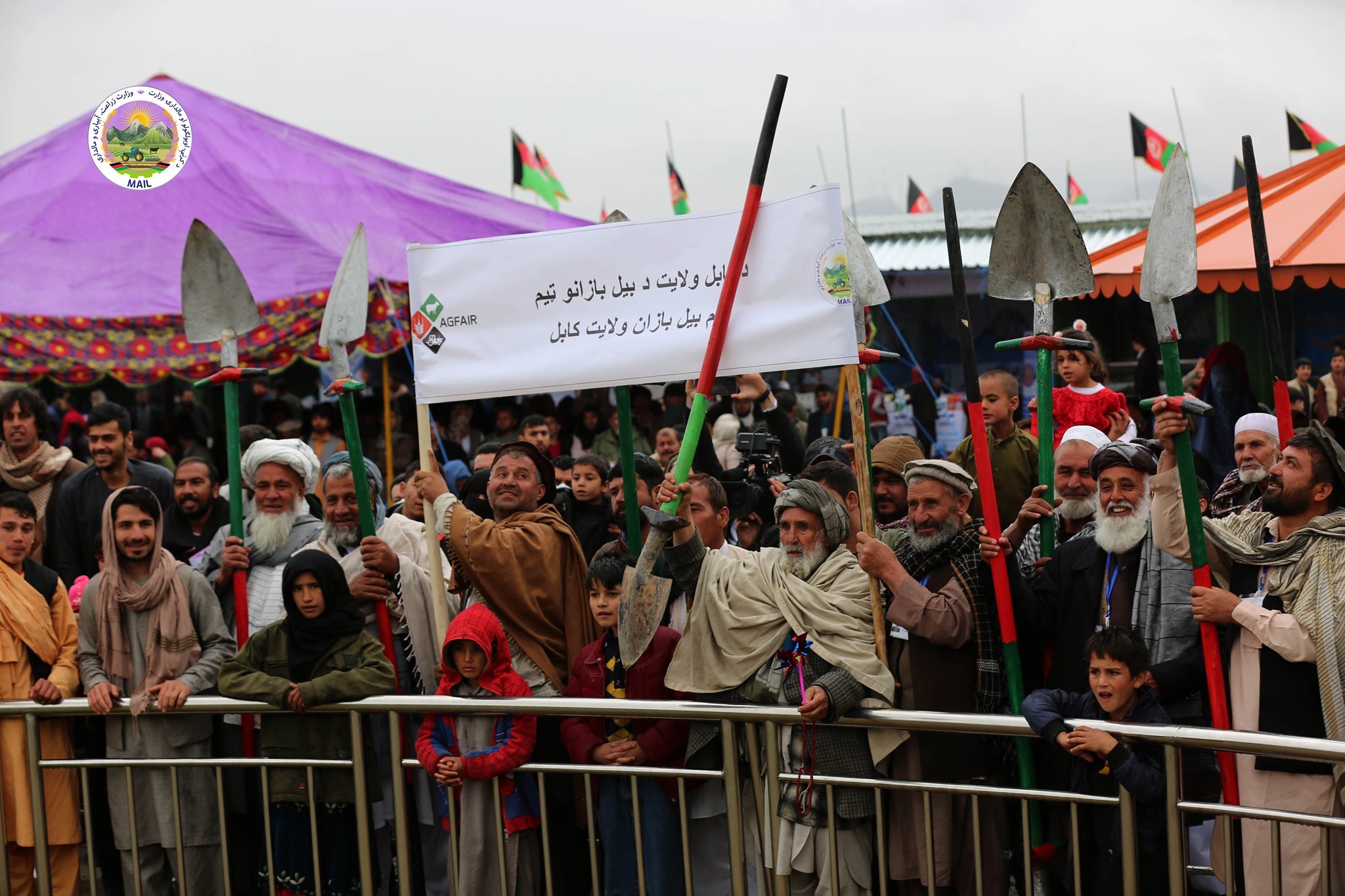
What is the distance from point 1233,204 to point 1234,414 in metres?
2.66

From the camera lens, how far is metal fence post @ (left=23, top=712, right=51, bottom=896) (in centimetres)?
434

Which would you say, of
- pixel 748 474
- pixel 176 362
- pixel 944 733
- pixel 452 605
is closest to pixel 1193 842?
pixel 944 733

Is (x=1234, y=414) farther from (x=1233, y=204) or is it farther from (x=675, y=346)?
(x=675, y=346)

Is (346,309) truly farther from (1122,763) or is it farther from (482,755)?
(1122,763)

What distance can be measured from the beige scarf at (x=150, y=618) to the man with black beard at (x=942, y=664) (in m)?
2.43

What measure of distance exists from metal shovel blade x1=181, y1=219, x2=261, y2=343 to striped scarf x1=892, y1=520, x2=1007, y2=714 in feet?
8.92

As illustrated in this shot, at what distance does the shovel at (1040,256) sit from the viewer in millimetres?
3957

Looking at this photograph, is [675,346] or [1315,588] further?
[675,346]

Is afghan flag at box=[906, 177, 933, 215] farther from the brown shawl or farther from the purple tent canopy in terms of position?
the brown shawl

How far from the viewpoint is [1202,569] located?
139 inches

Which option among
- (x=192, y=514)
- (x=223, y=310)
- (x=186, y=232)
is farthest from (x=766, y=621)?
(x=186, y=232)

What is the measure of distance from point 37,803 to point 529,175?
1260cm

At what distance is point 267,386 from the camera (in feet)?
47.2

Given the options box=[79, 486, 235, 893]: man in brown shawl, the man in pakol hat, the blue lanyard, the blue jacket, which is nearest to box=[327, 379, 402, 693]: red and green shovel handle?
box=[79, 486, 235, 893]: man in brown shawl
